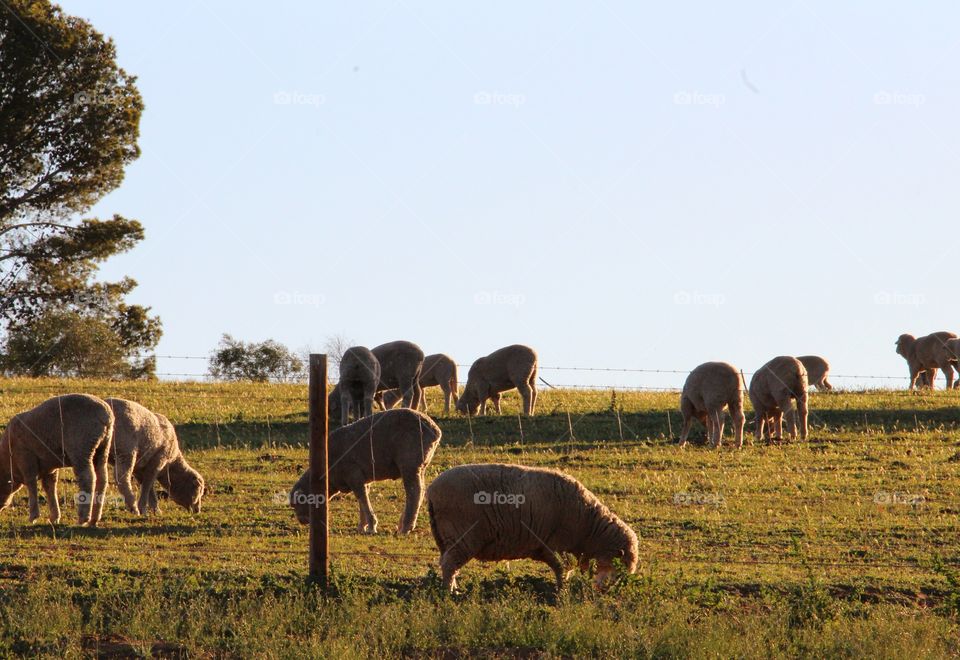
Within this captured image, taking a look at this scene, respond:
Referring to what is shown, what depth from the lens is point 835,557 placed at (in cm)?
1923

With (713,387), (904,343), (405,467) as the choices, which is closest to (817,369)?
(904,343)

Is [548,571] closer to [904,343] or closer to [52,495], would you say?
[52,495]

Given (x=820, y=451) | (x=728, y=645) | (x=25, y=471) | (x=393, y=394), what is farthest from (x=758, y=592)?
(x=393, y=394)

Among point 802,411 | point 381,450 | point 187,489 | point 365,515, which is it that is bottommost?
point 365,515

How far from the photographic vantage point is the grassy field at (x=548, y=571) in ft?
46.1

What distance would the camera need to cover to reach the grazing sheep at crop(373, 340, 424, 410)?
35.0 meters

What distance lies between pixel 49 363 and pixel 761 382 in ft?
123

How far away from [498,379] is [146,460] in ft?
50.4

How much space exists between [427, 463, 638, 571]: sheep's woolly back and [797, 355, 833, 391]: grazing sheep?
31.0 metres

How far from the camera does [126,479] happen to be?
22.1 m

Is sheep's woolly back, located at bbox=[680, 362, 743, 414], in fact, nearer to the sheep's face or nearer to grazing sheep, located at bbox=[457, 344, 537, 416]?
grazing sheep, located at bbox=[457, 344, 537, 416]

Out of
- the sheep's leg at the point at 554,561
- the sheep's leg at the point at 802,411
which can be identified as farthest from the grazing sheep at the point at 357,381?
the sheep's leg at the point at 554,561

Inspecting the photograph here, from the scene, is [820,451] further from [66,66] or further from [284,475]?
[66,66]

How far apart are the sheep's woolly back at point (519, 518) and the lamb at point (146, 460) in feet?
24.3
